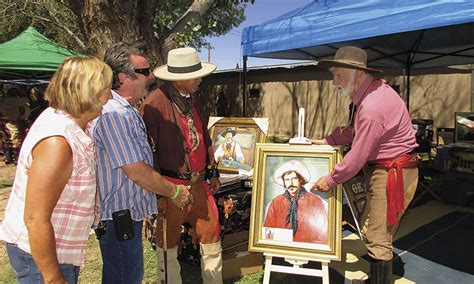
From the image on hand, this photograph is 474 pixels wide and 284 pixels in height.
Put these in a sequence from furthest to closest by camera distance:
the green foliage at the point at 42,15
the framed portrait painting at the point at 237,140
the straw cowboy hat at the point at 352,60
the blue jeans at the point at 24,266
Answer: the green foliage at the point at 42,15
the framed portrait painting at the point at 237,140
the straw cowboy hat at the point at 352,60
the blue jeans at the point at 24,266

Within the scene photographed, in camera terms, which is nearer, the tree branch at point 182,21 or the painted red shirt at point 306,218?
the painted red shirt at point 306,218

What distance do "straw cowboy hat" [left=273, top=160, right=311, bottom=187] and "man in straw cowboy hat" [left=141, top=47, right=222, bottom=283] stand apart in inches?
19.6

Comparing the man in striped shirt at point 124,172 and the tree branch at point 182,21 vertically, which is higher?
the tree branch at point 182,21

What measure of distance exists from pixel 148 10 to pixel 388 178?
3424 mm

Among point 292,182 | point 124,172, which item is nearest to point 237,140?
point 292,182

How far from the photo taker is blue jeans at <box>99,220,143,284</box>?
185 centimetres

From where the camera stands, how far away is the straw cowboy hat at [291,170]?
2.51 meters

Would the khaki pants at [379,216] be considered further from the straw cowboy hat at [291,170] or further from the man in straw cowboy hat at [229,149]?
the man in straw cowboy hat at [229,149]

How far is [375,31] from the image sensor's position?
2.98 m

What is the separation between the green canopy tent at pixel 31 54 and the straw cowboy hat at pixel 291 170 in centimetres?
689

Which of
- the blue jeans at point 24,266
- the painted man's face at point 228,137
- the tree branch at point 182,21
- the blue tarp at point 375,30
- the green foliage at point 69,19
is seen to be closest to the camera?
the blue jeans at point 24,266

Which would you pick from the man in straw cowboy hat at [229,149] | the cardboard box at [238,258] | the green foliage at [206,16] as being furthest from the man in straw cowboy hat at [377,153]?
the green foliage at [206,16]

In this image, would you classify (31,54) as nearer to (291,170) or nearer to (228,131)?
(228,131)


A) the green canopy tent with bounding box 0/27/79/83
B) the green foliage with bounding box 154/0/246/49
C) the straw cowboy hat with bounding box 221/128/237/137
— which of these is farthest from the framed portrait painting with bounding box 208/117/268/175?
the green foliage with bounding box 154/0/246/49
